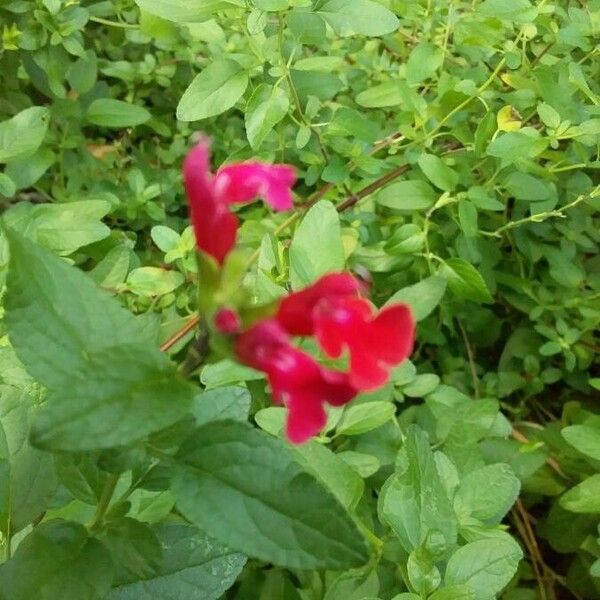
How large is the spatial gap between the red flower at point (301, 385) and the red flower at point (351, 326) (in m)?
0.01

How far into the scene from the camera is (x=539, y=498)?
4.14ft

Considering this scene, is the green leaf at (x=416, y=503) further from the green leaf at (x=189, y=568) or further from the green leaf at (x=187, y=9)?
the green leaf at (x=187, y=9)

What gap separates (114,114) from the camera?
48.0 inches

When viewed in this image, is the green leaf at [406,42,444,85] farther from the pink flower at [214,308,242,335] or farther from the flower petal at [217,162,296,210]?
the pink flower at [214,308,242,335]

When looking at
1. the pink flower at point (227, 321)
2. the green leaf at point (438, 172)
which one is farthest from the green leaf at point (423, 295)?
the pink flower at point (227, 321)

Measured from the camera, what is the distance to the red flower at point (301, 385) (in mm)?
383

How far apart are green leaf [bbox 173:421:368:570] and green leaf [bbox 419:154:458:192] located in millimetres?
627

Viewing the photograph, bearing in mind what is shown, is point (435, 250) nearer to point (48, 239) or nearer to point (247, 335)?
point (48, 239)

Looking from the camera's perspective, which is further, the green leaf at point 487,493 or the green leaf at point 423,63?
the green leaf at point 423,63

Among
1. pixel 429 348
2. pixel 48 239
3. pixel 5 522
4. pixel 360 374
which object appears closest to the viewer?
pixel 360 374

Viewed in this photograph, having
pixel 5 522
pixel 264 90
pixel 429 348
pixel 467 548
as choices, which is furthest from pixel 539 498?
pixel 5 522

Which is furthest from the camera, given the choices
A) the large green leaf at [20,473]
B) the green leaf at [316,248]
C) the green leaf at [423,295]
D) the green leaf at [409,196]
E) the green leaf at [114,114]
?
the green leaf at [114,114]

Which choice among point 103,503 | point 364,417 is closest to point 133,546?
point 103,503

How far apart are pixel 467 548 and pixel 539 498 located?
1.91 ft
